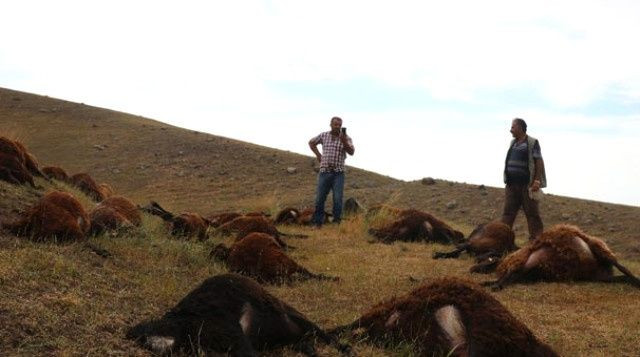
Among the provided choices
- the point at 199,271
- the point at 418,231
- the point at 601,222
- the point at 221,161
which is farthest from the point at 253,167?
the point at 199,271

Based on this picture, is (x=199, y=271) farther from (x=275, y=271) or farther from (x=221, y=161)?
(x=221, y=161)

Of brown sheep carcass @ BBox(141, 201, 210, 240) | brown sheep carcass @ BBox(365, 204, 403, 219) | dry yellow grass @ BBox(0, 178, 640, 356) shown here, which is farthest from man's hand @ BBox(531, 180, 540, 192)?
brown sheep carcass @ BBox(141, 201, 210, 240)

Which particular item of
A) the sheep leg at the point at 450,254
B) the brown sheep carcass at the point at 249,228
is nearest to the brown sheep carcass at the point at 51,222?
the brown sheep carcass at the point at 249,228

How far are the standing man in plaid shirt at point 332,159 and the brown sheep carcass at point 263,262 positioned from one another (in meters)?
5.61

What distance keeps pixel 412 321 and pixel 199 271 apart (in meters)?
2.84

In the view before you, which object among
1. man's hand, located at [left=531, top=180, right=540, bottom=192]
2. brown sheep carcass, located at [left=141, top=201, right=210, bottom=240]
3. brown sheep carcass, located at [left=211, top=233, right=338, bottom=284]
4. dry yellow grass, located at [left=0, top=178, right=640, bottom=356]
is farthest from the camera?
man's hand, located at [left=531, top=180, right=540, bottom=192]

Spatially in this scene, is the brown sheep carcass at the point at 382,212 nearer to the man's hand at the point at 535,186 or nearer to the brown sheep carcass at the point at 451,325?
the man's hand at the point at 535,186

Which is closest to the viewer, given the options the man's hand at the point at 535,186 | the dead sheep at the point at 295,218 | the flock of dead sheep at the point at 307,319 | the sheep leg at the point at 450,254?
the flock of dead sheep at the point at 307,319

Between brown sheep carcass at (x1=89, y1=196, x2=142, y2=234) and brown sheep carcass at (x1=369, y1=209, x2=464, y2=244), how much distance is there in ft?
13.1

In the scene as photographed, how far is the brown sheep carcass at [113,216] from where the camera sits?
7.18 m

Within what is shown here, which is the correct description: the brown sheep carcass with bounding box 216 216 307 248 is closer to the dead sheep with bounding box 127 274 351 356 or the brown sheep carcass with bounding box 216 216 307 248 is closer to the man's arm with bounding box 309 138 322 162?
the man's arm with bounding box 309 138 322 162

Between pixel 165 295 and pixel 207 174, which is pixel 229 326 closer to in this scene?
pixel 165 295

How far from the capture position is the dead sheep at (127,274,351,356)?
3.50 metres

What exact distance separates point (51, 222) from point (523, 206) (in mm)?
6886
